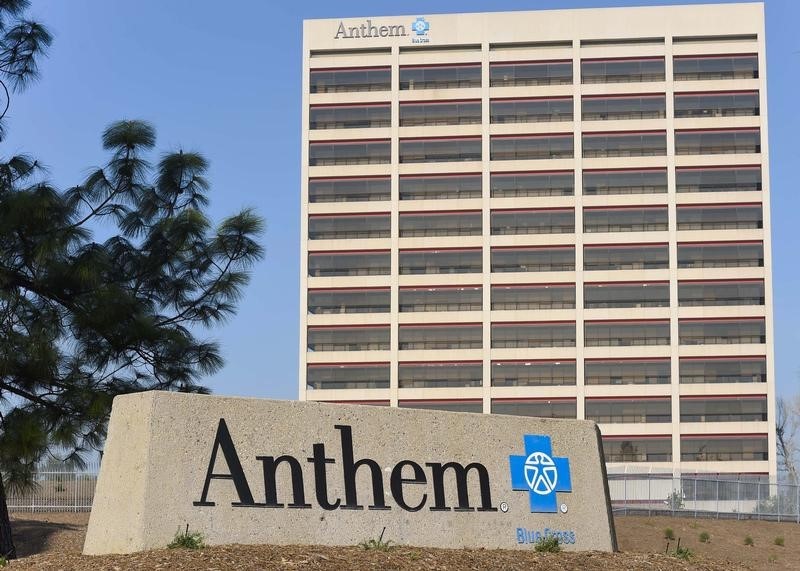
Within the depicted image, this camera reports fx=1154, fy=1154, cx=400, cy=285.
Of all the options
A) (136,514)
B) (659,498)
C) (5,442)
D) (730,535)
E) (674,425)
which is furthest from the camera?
(674,425)

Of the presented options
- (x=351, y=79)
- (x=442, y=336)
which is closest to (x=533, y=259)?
(x=442, y=336)

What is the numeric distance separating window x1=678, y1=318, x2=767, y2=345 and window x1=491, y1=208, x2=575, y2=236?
10.6 m

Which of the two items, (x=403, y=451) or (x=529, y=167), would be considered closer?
(x=403, y=451)

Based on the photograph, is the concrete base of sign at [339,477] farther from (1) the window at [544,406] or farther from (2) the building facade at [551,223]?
(2) the building facade at [551,223]

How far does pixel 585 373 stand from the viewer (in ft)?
261

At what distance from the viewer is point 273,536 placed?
46.9 ft

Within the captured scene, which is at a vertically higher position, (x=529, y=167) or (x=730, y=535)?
(x=529, y=167)

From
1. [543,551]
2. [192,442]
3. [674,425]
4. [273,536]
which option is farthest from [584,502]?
[674,425]

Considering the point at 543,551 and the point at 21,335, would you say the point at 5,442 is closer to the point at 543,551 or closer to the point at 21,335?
the point at 21,335

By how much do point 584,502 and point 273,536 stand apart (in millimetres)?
5048

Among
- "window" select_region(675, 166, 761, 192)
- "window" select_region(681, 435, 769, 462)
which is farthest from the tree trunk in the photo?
"window" select_region(675, 166, 761, 192)

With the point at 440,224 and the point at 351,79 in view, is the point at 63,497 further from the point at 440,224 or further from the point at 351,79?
the point at 351,79

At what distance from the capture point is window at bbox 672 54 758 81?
270 ft

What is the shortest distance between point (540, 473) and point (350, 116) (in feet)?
228
